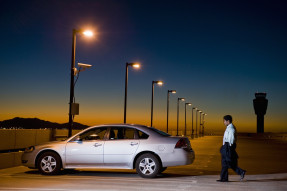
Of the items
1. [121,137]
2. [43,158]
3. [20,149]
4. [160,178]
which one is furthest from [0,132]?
[160,178]

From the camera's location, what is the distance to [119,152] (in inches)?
468

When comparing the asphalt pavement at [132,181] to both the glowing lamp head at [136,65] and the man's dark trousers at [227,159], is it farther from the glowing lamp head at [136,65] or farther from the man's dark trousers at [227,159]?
the glowing lamp head at [136,65]

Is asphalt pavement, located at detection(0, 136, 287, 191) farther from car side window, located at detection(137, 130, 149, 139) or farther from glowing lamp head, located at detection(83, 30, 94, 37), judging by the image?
glowing lamp head, located at detection(83, 30, 94, 37)

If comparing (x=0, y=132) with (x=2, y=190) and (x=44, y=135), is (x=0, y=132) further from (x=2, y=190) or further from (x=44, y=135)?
(x=2, y=190)

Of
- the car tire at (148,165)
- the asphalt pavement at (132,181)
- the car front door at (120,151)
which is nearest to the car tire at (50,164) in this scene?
the asphalt pavement at (132,181)

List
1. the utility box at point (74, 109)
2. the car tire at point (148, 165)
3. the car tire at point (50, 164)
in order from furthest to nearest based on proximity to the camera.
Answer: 1. the utility box at point (74, 109)
2. the car tire at point (50, 164)
3. the car tire at point (148, 165)

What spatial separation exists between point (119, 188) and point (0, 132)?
21.2 feet

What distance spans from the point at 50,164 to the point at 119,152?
210 centimetres

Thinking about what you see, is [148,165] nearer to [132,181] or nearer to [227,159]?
[132,181]

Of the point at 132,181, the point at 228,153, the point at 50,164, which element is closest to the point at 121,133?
the point at 132,181

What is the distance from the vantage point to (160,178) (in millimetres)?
11766

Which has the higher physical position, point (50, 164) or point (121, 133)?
point (121, 133)

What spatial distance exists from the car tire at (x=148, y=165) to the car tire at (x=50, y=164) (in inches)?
93.4

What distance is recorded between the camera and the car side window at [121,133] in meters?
12.3
